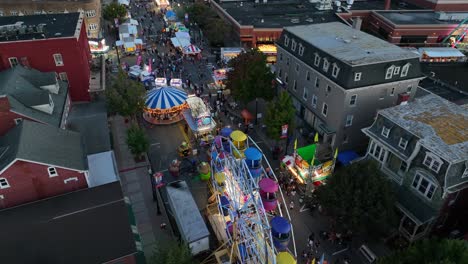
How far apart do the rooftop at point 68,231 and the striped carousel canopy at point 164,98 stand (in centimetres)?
1820

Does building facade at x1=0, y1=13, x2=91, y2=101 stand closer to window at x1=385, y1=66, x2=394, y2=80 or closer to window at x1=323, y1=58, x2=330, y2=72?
window at x1=323, y1=58, x2=330, y2=72

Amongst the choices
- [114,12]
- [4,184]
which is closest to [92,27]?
[114,12]

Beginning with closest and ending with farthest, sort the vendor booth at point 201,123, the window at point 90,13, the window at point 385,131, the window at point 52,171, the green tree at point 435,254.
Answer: the green tree at point 435,254 < the window at point 52,171 < the window at point 385,131 < the vendor booth at point 201,123 < the window at point 90,13

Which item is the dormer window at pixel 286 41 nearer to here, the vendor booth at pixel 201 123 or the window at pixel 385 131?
the vendor booth at pixel 201 123

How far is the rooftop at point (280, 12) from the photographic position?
220ft

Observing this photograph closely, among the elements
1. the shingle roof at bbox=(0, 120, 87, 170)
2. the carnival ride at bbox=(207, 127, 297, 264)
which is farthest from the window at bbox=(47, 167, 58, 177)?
the carnival ride at bbox=(207, 127, 297, 264)

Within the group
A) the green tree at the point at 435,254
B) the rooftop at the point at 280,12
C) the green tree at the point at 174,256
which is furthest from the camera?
the rooftop at the point at 280,12

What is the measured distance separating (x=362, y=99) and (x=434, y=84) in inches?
604

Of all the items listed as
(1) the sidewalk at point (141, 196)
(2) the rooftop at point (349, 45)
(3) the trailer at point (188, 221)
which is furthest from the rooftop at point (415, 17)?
(3) the trailer at point (188, 221)

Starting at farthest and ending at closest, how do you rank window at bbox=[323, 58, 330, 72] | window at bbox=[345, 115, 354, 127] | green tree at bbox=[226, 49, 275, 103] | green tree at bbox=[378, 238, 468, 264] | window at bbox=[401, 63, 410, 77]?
green tree at bbox=[226, 49, 275, 103], window at bbox=[323, 58, 330, 72], window at bbox=[345, 115, 354, 127], window at bbox=[401, 63, 410, 77], green tree at bbox=[378, 238, 468, 264]

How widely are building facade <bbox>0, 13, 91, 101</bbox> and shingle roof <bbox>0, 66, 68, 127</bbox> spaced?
2364mm

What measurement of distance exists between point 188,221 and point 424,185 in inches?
763

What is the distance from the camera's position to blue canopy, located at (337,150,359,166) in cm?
3659

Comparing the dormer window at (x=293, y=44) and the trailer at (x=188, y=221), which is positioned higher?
the dormer window at (x=293, y=44)
